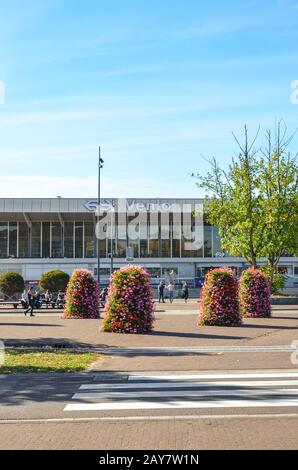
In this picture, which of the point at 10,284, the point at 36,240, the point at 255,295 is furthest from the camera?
the point at 36,240

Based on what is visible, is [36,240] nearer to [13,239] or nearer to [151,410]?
[13,239]

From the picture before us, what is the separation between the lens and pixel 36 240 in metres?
58.2

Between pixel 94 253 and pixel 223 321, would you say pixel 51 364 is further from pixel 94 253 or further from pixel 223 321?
pixel 94 253

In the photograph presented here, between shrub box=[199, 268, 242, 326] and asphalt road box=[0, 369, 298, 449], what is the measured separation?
10.2m

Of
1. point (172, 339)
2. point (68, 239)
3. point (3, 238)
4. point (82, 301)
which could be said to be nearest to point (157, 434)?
point (172, 339)

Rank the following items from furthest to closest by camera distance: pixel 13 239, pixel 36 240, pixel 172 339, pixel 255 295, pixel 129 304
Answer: pixel 36 240
pixel 13 239
pixel 255 295
pixel 129 304
pixel 172 339

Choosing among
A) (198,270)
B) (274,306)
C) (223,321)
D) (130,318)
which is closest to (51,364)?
(130,318)

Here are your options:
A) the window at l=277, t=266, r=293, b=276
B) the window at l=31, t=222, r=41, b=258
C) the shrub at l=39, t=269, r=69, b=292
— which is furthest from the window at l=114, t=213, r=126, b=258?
the window at l=277, t=266, r=293, b=276

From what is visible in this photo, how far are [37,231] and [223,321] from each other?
39.2 m

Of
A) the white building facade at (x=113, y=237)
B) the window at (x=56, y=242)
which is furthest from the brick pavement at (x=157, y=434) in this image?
the window at (x=56, y=242)

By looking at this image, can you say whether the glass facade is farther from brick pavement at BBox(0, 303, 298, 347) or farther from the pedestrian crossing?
the pedestrian crossing

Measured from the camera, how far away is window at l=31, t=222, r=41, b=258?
57.9 m

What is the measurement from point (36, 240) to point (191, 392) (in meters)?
50.1

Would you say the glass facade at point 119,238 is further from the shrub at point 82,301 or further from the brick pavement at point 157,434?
the brick pavement at point 157,434
